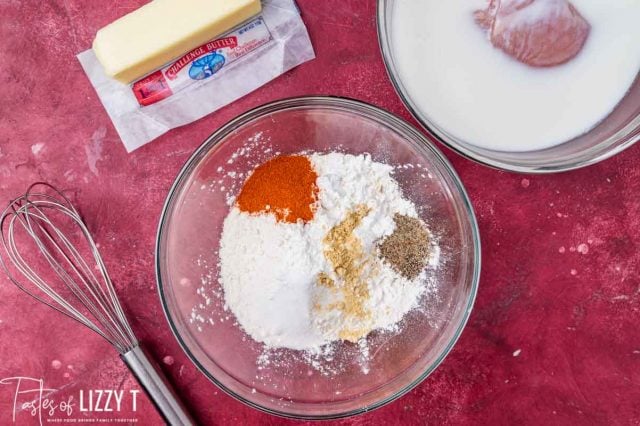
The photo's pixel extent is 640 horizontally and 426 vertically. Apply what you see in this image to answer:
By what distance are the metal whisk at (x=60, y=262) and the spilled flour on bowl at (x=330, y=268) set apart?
0.87 feet

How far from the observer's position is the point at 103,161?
3.79 feet

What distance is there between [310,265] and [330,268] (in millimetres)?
40

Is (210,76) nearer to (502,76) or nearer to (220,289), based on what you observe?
(220,289)

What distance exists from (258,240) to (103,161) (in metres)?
0.42

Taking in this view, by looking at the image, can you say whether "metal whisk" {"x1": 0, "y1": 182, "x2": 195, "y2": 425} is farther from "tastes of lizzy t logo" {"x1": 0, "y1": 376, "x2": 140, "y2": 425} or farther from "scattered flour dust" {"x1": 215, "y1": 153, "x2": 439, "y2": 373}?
"scattered flour dust" {"x1": 215, "y1": 153, "x2": 439, "y2": 373}

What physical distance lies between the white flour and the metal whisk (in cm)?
28

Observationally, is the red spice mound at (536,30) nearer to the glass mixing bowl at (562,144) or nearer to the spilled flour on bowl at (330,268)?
the glass mixing bowl at (562,144)

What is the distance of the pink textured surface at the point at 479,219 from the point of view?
1131 mm

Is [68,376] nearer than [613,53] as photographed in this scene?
No

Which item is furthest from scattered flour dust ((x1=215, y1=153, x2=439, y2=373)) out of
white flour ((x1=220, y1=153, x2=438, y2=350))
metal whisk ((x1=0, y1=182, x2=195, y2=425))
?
metal whisk ((x1=0, y1=182, x2=195, y2=425))

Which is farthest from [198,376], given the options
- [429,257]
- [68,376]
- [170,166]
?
[429,257]

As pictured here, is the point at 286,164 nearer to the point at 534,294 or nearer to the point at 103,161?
the point at 103,161

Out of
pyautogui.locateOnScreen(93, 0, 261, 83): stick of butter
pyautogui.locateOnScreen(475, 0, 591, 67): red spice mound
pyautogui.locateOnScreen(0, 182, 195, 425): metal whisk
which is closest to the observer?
pyautogui.locateOnScreen(475, 0, 591, 67): red spice mound

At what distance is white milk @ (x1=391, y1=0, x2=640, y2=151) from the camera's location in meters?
0.93
